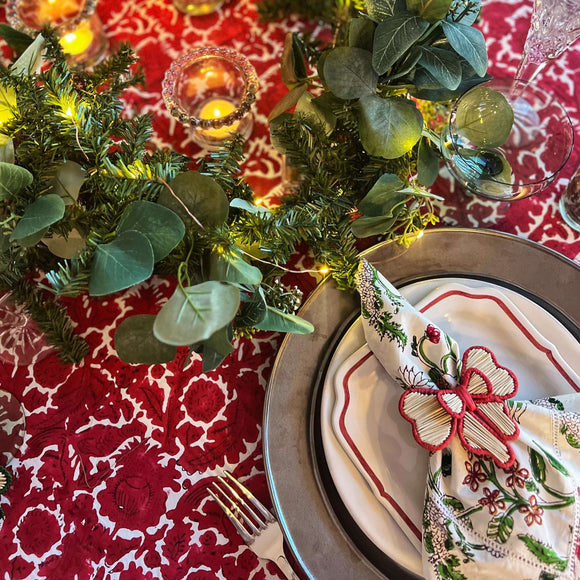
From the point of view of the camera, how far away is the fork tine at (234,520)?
1.52ft

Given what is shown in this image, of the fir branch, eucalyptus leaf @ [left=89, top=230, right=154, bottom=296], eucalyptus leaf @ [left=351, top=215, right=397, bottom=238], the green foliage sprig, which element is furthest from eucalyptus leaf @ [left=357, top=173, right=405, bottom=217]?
the fir branch

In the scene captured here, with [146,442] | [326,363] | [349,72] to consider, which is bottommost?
[146,442]

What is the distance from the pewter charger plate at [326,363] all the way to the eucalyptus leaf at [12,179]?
0.25 m

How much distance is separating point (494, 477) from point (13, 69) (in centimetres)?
51

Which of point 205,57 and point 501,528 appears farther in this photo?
point 205,57

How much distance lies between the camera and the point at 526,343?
0.49m

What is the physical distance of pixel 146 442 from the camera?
527 millimetres

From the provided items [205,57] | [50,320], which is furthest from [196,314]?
[205,57]

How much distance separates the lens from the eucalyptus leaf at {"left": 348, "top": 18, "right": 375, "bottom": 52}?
0.46 m

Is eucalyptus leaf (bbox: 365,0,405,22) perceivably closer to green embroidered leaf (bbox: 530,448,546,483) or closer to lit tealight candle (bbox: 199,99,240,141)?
lit tealight candle (bbox: 199,99,240,141)

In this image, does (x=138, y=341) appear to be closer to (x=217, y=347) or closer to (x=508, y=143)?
(x=217, y=347)

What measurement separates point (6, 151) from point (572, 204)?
561mm

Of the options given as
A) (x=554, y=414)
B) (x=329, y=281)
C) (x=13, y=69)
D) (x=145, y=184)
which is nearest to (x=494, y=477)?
(x=554, y=414)

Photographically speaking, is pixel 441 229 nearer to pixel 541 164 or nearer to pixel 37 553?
pixel 541 164
